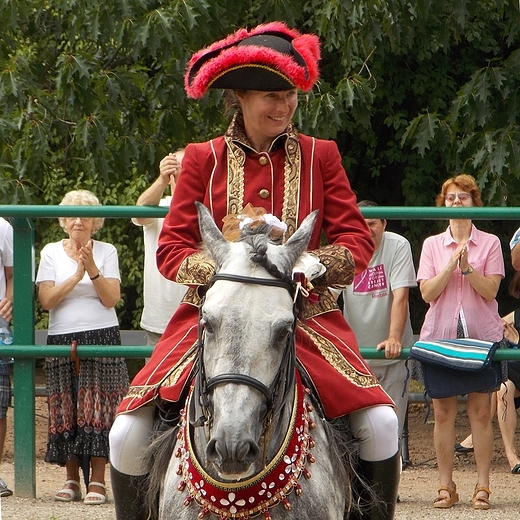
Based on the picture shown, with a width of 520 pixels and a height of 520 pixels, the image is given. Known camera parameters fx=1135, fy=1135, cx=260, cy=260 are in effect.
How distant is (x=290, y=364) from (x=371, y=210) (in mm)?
2976

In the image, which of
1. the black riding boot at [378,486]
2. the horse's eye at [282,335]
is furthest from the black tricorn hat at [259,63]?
the black riding boot at [378,486]

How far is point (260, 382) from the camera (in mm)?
3225

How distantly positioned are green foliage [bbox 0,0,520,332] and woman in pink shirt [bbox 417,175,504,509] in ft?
7.01

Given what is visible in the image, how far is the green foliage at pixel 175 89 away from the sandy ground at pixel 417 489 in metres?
1.58

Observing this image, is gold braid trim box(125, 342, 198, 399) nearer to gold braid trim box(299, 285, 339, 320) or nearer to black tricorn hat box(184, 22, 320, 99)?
gold braid trim box(299, 285, 339, 320)

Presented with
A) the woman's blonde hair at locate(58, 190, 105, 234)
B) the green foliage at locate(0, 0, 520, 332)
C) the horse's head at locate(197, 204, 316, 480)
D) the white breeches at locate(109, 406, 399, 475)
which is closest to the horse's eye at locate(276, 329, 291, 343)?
the horse's head at locate(197, 204, 316, 480)

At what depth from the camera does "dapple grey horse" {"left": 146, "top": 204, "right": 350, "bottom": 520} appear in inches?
126

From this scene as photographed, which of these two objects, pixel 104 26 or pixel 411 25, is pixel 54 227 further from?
pixel 411 25

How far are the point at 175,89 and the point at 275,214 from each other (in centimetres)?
652

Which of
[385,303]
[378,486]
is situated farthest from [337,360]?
[385,303]

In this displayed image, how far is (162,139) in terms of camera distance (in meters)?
10.9

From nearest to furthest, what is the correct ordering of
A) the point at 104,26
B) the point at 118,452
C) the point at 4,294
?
the point at 118,452 < the point at 4,294 < the point at 104,26

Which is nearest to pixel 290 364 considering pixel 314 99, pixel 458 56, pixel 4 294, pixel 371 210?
pixel 371 210

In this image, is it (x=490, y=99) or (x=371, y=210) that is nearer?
(x=371, y=210)
